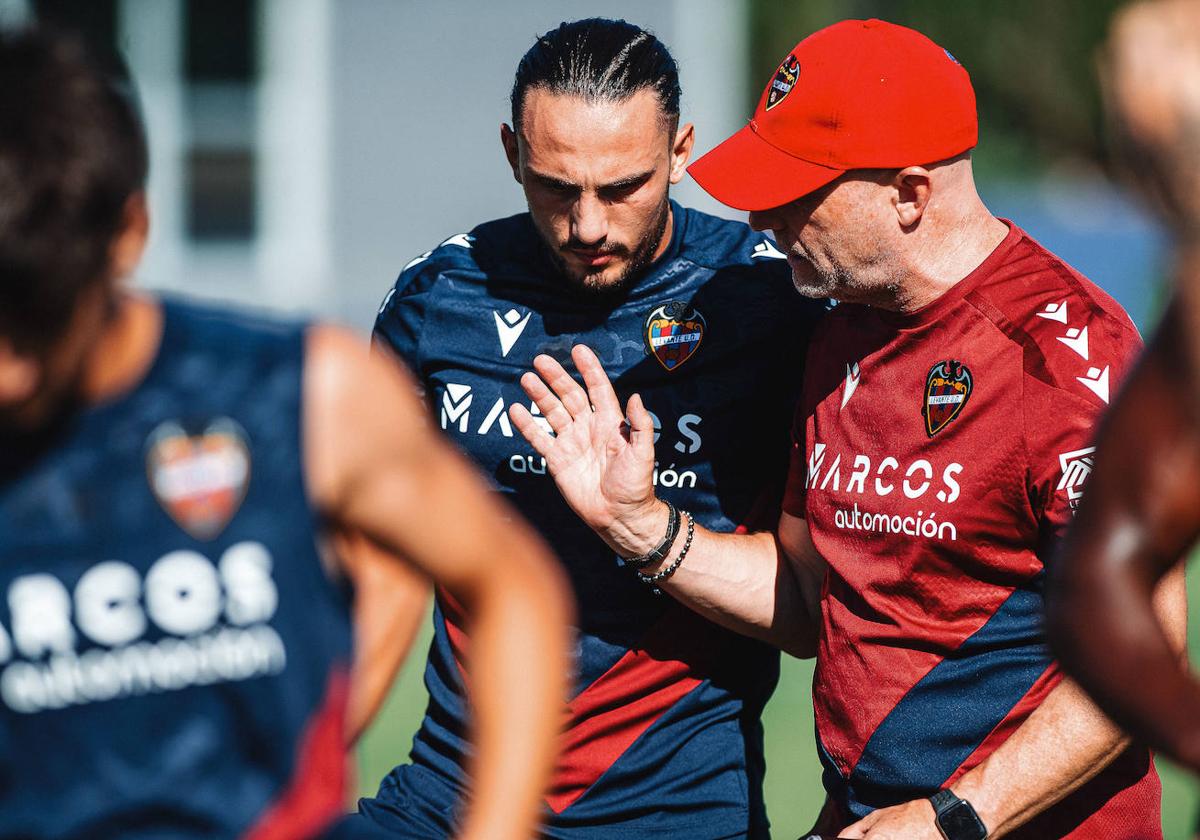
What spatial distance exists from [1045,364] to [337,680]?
1.62 m

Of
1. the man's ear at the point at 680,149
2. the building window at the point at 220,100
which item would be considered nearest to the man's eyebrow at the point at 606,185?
the man's ear at the point at 680,149

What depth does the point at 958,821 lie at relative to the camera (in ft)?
Result: 9.89

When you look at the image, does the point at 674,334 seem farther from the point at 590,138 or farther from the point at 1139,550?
the point at 1139,550

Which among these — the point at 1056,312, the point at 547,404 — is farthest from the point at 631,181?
the point at 1056,312

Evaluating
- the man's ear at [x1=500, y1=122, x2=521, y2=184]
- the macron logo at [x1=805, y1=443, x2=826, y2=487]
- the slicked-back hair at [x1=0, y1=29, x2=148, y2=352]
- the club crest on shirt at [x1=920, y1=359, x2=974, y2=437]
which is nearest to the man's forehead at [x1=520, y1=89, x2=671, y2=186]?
the man's ear at [x1=500, y1=122, x2=521, y2=184]

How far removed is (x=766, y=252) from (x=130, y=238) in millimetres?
2163

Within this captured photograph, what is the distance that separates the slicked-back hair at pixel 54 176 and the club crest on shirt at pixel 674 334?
1.95 meters

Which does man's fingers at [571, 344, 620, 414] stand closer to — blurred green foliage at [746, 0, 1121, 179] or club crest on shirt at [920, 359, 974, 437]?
club crest on shirt at [920, 359, 974, 437]

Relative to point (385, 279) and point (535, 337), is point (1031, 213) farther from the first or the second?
point (535, 337)

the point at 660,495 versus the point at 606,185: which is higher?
the point at 606,185

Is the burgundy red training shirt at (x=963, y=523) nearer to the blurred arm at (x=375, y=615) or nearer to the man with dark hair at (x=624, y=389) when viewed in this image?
the man with dark hair at (x=624, y=389)

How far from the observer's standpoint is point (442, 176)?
47.5 ft

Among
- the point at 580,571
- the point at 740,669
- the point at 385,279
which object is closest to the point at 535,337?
the point at 580,571

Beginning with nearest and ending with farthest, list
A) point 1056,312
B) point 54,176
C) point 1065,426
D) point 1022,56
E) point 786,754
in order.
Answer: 1. point 54,176
2. point 1065,426
3. point 1056,312
4. point 786,754
5. point 1022,56
